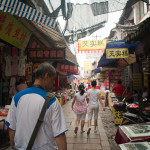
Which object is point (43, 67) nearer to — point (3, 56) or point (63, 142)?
point (63, 142)

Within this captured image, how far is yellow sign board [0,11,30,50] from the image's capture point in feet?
17.2

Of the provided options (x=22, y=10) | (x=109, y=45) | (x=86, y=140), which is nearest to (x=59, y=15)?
(x=109, y=45)

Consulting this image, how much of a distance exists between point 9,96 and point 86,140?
3998mm

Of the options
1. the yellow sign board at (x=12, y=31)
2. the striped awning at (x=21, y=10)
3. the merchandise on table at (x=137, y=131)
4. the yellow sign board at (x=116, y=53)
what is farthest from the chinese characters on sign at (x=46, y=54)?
the merchandise on table at (x=137, y=131)

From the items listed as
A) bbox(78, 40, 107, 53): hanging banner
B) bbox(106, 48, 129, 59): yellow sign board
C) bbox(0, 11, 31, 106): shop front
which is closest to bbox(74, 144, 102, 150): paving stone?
bbox(0, 11, 31, 106): shop front

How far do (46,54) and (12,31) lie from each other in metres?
2.44

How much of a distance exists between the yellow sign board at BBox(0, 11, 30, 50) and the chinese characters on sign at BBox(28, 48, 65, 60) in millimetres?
1145

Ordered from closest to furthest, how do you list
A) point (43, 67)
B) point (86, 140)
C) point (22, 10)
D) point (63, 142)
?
1. point (63, 142)
2. point (43, 67)
3. point (22, 10)
4. point (86, 140)

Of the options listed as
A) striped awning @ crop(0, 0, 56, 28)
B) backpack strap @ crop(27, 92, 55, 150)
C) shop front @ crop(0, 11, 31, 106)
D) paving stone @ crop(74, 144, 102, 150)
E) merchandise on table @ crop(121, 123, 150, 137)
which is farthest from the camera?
shop front @ crop(0, 11, 31, 106)

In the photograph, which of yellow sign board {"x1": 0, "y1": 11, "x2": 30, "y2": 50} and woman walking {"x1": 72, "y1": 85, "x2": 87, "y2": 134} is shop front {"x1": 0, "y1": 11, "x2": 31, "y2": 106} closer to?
yellow sign board {"x1": 0, "y1": 11, "x2": 30, "y2": 50}

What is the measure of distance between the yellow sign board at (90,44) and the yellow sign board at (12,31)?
10835mm

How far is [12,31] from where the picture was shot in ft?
19.4

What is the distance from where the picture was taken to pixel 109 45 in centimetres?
792

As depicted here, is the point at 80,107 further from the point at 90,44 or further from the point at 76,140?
the point at 90,44
